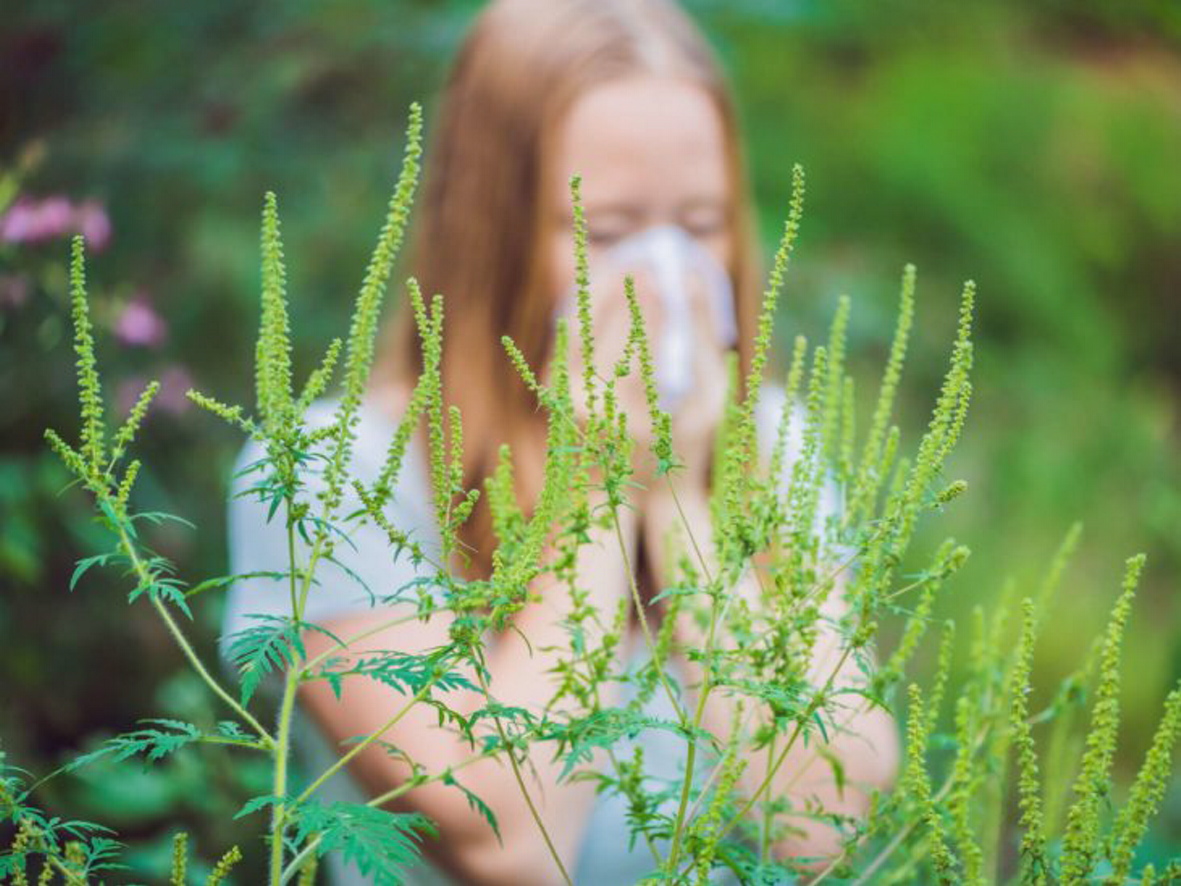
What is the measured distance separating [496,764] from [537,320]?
0.65m

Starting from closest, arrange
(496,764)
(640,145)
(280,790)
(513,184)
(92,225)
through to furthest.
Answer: (280,790) → (496,764) → (640,145) → (513,184) → (92,225)

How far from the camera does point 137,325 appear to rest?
8.43ft

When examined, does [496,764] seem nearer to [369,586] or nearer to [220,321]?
[369,586]

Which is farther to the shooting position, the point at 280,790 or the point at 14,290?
the point at 14,290

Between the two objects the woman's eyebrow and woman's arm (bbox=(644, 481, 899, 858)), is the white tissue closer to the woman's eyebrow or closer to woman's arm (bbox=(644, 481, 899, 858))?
the woman's eyebrow

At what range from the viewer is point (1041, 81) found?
6.86 m

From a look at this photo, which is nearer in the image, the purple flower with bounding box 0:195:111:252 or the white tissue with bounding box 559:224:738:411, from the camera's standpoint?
the white tissue with bounding box 559:224:738:411

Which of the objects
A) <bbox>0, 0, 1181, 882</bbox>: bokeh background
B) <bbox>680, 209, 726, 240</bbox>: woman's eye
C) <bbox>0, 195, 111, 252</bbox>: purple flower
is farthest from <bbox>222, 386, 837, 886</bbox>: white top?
<bbox>0, 195, 111, 252</bbox>: purple flower

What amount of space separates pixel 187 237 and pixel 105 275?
10.7 inches

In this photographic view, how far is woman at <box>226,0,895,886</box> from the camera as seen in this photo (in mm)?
1514

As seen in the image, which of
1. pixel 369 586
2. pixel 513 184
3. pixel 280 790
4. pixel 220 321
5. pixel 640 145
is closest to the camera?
pixel 280 790

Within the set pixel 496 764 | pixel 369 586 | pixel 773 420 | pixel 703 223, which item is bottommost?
pixel 496 764

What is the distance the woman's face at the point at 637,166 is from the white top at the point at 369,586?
0.31 meters

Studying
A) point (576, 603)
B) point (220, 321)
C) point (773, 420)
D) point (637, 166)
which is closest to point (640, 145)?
point (637, 166)
